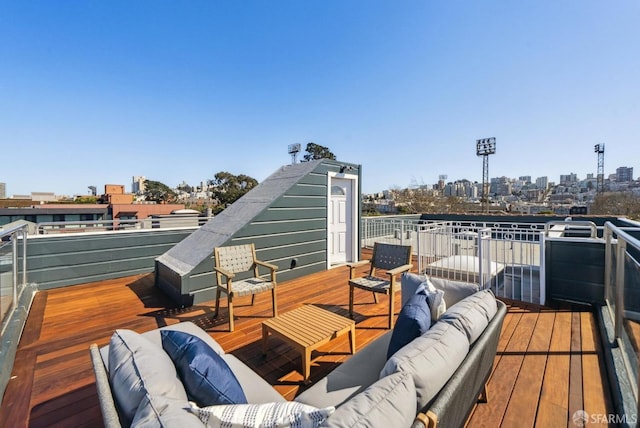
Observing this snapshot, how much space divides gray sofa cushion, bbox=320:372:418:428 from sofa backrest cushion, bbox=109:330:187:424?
59 centimetres

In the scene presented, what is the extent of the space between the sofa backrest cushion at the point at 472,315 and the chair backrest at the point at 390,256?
173 centimetres

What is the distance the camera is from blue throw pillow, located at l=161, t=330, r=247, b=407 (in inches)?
39.2

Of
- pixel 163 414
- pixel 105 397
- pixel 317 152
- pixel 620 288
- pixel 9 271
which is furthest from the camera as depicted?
pixel 317 152

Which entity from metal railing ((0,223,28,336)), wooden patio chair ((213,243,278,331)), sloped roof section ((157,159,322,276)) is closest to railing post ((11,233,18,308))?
metal railing ((0,223,28,336))

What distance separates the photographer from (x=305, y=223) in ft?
16.6

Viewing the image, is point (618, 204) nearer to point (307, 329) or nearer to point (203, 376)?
point (307, 329)

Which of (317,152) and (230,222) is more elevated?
(317,152)

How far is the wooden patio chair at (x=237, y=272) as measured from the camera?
2936 mm

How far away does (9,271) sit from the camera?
2.81 metres

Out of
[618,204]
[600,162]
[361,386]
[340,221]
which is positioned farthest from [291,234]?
[600,162]

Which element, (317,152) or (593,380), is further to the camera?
(317,152)

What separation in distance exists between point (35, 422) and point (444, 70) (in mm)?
9609

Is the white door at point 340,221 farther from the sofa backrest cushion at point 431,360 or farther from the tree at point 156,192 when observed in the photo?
the tree at point 156,192

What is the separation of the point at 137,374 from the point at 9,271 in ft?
10.8
